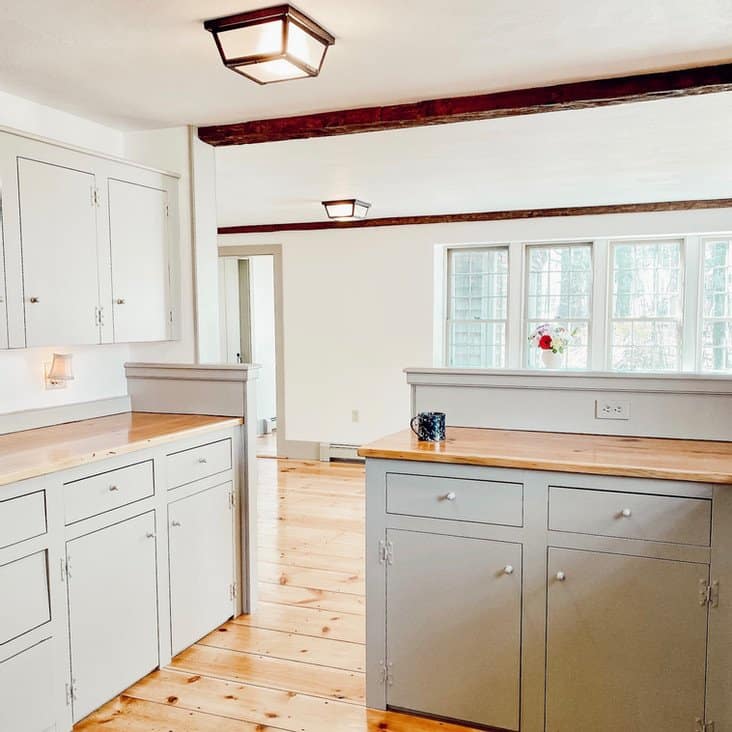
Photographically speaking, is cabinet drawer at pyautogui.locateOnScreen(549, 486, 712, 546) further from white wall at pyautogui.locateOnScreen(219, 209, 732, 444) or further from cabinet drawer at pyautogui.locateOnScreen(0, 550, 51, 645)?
white wall at pyautogui.locateOnScreen(219, 209, 732, 444)

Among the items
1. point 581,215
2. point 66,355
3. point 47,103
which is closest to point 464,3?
point 47,103

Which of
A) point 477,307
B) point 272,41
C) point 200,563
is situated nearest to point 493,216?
point 477,307

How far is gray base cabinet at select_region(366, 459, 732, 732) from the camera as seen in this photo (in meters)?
2.05

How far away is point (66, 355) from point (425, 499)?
1.83 m

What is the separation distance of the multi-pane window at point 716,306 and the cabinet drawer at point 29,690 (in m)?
5.66

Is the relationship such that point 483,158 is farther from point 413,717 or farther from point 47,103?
point 413,717

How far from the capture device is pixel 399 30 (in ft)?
7.62

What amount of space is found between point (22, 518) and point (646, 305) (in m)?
5.51

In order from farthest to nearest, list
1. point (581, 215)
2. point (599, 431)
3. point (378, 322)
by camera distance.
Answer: point (378, 322) < point (581, 215) < point (599, 431)

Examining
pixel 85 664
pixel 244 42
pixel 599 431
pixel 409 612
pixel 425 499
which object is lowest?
pixel 85 664

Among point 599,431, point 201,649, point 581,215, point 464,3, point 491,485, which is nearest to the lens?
point 464,3

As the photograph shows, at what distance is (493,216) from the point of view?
625cm

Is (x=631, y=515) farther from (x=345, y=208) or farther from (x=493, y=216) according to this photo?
(x=493, y=216)

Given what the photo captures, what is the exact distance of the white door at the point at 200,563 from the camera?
9.36 feet
